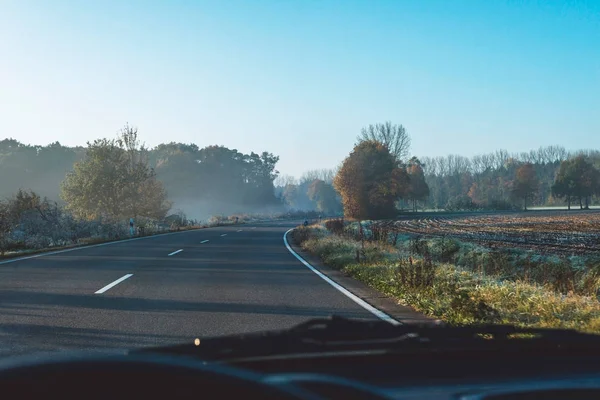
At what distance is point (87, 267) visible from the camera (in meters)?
14.8

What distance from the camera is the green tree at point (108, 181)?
45.8 m

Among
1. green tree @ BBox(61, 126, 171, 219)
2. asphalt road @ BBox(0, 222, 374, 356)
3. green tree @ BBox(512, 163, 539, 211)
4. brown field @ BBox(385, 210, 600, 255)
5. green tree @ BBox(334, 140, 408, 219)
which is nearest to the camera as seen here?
asphalt road @ BBox(0, 222, 374, 356)

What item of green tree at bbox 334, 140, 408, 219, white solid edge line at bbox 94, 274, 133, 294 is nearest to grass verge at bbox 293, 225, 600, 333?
white solid edge line at bbox 94, 274, 133, 294

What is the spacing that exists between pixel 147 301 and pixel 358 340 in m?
7.30

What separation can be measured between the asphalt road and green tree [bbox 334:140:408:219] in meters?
52.3

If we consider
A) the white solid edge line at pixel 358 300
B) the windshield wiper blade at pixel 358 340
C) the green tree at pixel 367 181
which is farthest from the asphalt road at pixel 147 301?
the green tree at pixel 367 181

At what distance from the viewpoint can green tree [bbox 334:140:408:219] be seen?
223 ft

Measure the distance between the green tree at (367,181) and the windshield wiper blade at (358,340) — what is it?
212 feet

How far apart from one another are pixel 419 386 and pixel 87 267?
44.3 ft

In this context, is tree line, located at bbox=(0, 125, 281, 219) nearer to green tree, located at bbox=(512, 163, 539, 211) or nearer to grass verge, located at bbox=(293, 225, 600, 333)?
grass verge, located at bbox=(293, 225, 600, 333)

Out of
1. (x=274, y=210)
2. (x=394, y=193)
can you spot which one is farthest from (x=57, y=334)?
(x=274, y=210)

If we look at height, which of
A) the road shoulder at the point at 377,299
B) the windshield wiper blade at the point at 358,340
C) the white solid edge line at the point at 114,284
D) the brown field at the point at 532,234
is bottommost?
the brown field at the point at 532,234

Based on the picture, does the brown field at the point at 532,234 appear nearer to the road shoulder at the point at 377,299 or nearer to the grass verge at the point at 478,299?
the road shoulder at the point at 377,299

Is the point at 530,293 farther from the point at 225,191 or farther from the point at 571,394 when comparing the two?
the point at 225,191
